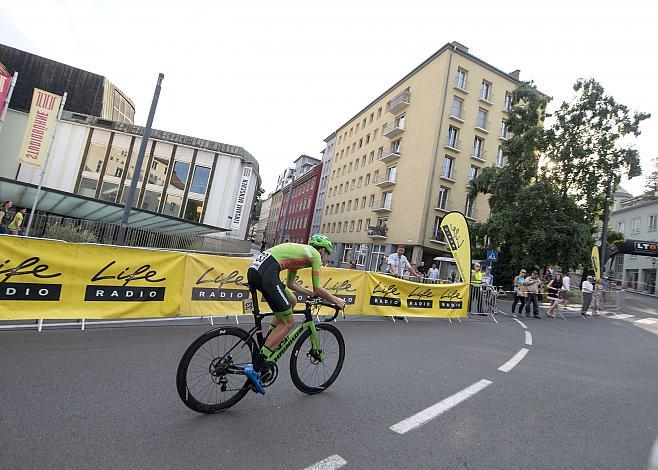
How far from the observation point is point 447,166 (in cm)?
3541

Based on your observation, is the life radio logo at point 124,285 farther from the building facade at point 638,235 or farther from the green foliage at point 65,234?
the building facade at point 638,235

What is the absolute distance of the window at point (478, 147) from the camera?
3686 centimetres

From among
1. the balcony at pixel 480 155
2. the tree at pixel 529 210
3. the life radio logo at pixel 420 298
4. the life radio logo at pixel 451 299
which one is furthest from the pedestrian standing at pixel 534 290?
the balcony at pixel 480 155

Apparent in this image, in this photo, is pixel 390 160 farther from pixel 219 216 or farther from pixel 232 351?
pixel 232 351

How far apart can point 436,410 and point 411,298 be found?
7.09m

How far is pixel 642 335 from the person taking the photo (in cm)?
1247

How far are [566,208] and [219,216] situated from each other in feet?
87.6

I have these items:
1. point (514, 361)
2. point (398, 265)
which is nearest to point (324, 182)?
point (398, 265)

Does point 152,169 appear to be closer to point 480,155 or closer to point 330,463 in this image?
point 480,155

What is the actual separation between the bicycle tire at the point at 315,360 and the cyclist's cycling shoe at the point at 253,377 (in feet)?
1.76

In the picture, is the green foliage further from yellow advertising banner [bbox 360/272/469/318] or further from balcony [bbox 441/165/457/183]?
balcony [bbox 441/165/457/183]

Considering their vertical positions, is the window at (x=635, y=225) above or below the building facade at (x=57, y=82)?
below

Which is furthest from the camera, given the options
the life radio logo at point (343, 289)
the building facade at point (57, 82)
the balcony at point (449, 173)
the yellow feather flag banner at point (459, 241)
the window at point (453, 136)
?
the building facade at point (57, 82)

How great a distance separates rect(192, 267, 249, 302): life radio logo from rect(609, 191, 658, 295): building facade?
162 feet
